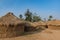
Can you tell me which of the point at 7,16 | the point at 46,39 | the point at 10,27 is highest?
the point at 7,16

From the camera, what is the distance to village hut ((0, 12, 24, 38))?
56.7 ft

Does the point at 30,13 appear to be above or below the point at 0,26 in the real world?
above

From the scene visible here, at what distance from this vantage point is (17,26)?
1809cm

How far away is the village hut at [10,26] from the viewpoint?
680 inches

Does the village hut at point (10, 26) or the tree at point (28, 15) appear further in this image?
the tree at point (28, 15)

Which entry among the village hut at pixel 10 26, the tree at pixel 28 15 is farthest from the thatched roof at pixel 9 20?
the tree at pixel 28 15

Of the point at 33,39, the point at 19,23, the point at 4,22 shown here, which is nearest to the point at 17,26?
the point at 19,23

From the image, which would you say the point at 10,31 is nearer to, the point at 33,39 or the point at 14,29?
the point at 14,29

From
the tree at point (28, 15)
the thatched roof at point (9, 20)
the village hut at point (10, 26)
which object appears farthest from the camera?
the tree at point (28, 15)

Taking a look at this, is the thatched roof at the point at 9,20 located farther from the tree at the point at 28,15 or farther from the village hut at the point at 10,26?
the tree at the point at 28,15

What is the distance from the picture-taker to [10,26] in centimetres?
1761

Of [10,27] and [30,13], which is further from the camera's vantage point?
[30,13]

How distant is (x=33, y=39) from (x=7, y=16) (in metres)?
6.11

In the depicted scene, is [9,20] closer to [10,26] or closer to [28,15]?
[10,26]
